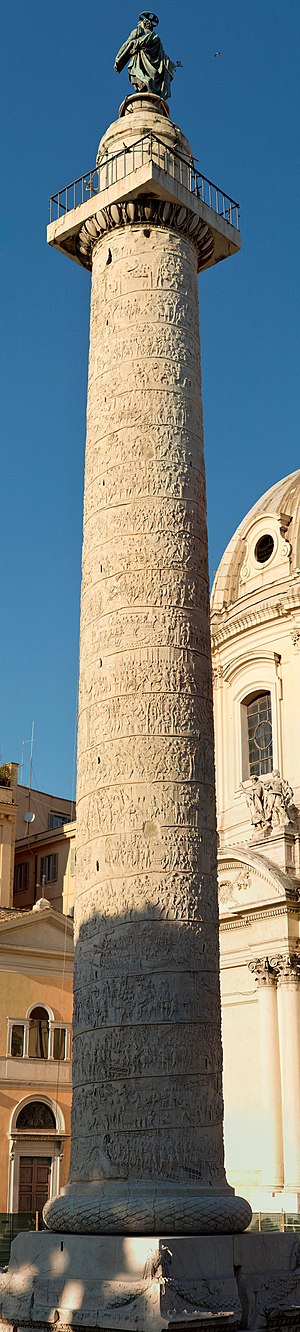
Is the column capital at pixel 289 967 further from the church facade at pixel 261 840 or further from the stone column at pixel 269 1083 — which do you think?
the stone column at pixel 269 1083

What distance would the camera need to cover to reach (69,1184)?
11.6 m

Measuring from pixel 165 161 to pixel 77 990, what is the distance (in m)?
8.03

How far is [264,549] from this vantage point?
36.3 metres

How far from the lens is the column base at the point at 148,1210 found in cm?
1066

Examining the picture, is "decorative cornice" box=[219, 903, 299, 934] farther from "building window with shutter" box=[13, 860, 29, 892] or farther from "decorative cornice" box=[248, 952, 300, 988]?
"building window with shutter" box=[13, 860, 29, 892]

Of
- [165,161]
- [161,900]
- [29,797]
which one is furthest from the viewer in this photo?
[29,797]

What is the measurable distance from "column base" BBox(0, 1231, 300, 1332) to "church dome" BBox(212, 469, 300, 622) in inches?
936

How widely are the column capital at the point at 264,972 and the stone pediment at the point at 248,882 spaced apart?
116 cm

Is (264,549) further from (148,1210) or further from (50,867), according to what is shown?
(148,1210)

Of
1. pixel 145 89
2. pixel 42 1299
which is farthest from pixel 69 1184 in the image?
pixel 145 89

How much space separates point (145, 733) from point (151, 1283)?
170 inches

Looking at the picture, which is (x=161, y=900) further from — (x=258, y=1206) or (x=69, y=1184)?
(x=258, y=1206)

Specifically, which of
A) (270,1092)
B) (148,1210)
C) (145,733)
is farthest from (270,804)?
(148,1210)

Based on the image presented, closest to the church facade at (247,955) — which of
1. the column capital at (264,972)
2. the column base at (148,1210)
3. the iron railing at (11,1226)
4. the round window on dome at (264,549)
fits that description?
the column capital at (264,972)
